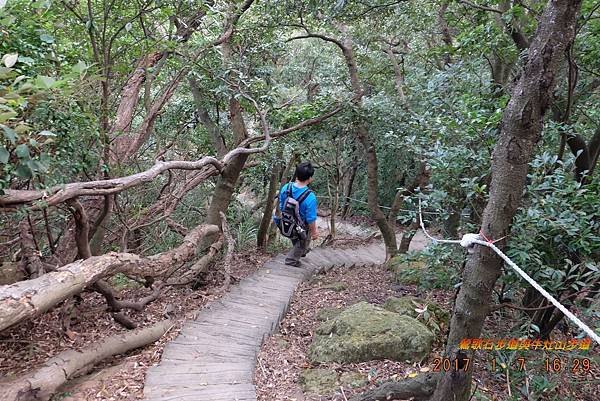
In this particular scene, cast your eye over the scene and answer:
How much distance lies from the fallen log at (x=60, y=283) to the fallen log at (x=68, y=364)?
548 millimetres

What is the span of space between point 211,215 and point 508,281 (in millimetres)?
4360

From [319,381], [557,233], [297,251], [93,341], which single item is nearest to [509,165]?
[557,233]

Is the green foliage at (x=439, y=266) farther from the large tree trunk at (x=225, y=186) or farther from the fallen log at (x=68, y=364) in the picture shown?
the large tree trunk at (x=225, y=186)

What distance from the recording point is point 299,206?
20.3 feet

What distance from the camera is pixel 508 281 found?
10.6ft

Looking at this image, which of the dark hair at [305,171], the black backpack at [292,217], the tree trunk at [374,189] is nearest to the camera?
the dark hair at [305,171]

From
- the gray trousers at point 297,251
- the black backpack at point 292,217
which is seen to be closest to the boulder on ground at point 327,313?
the black backpack at point 292,217

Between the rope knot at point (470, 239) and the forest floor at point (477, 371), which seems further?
the forest floor at point (477, 371)

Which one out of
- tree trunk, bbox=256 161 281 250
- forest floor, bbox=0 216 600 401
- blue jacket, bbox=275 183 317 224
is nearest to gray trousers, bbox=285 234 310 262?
blue jacket, bbox=275 183 317 224

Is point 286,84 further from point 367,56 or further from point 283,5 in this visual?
point 283,5

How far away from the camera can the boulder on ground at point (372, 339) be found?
12.3ft

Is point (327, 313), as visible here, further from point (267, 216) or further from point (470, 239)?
point (267, 216)

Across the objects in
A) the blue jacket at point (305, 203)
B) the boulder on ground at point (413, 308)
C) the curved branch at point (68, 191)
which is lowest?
the boulder on ground at point (413, 308)

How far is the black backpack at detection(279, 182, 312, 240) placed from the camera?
6.16 meters
